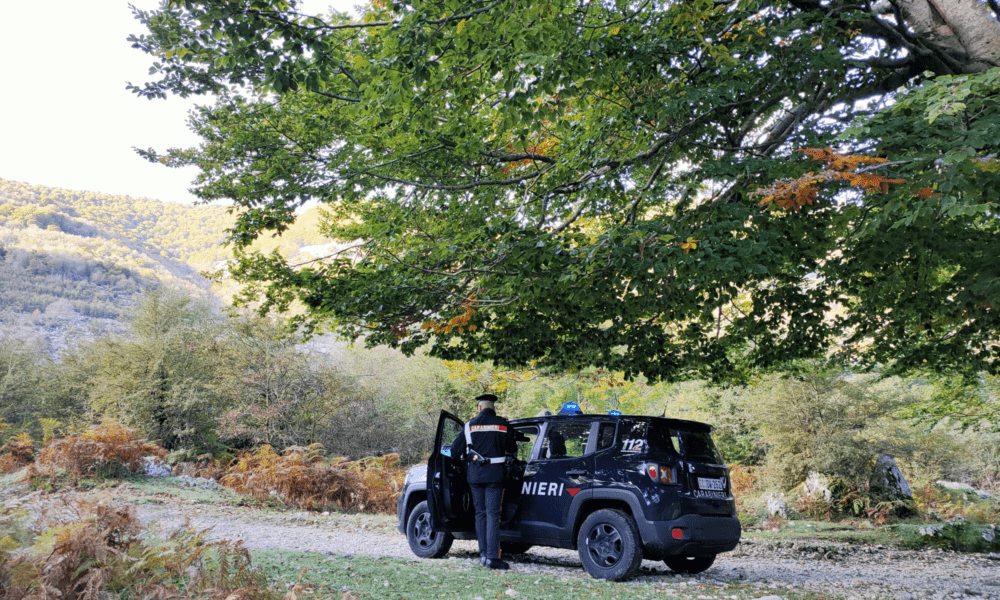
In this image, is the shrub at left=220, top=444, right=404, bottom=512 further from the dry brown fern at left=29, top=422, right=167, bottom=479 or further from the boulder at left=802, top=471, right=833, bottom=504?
the boulder at left=802, top=471, right=833, bottom=504

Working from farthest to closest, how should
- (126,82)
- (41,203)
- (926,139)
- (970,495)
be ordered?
(41,203) → (970,495) → (126,82) → (926,139)

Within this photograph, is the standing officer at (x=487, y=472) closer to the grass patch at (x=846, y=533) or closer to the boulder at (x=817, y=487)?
the grass patch at (x=846, y=533)

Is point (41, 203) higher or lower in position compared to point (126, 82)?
higher

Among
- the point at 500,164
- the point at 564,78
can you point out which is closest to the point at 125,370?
the point at 500,164

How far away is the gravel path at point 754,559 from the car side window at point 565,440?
1333 millimetres

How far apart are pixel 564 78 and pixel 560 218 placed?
3.50 meters

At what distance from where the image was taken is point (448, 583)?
5344mm

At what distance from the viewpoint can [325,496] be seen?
523 inches

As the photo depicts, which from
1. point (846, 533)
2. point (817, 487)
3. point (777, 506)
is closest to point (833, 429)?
point (817, 487)

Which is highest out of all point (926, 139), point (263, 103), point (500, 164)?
point (263, 103)

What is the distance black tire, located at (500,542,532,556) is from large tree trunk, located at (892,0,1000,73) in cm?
761

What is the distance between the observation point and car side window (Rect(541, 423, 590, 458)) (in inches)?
276

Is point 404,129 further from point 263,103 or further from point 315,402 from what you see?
point 315,402

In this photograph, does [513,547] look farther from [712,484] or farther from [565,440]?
[712,484]
